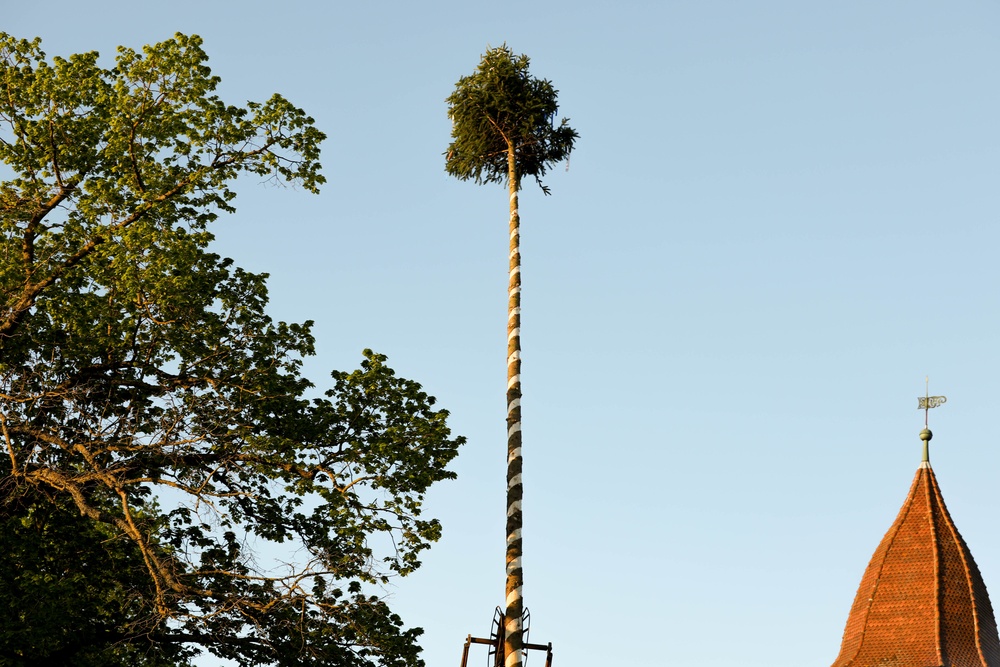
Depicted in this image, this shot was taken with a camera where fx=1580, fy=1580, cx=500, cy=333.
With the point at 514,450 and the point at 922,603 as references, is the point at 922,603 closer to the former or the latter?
the point at 922,603

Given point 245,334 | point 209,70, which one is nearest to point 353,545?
point 245,334

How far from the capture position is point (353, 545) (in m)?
23.9

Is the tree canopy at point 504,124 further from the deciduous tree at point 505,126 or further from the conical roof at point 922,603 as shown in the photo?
the conical roof at point 922,603

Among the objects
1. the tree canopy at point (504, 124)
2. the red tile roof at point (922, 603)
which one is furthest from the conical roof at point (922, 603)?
the tree canopy at point (504, 124)

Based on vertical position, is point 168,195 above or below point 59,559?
above

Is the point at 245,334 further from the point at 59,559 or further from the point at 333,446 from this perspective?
the point at 59,559

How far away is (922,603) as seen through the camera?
42156 millimetres

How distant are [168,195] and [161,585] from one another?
6.23 m

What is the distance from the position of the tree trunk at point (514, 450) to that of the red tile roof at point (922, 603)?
20122 mm

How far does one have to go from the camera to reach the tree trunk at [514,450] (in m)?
22.5

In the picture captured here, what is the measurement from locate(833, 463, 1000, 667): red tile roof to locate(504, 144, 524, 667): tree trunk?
66.0 feet

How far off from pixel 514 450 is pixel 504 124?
6.30 metres

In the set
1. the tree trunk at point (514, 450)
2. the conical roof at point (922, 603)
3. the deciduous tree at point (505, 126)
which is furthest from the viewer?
the conical roof at point (922, 603)

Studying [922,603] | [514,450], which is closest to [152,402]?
[514,450]
